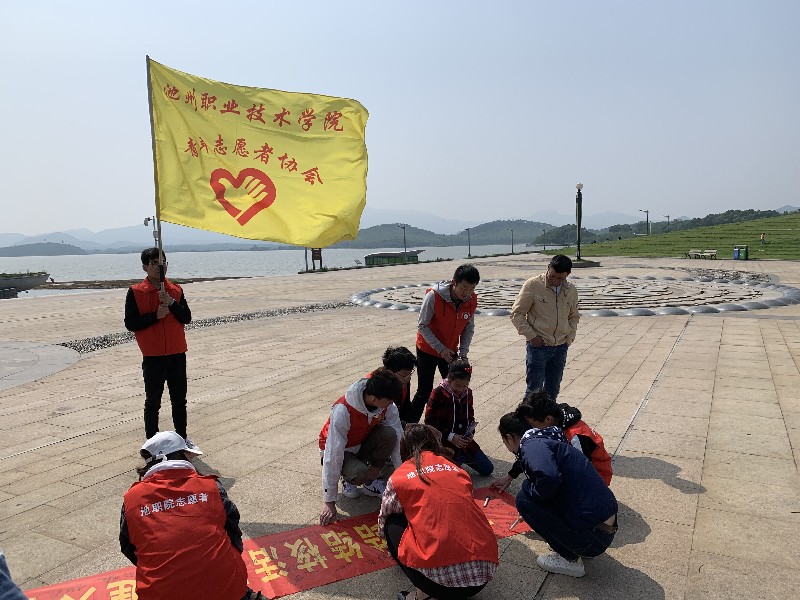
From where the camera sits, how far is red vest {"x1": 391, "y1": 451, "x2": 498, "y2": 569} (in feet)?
9.89

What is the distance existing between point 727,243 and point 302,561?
54120 millimetres

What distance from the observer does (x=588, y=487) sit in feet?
11.5

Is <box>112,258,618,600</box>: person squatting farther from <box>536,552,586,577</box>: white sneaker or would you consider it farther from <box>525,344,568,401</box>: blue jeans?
<box>525,344,568,401</box>: blue jeans

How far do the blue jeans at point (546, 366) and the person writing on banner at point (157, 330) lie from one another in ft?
11.1

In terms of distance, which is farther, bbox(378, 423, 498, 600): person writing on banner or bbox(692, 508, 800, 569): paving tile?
bbox(692, 508, 800, 569): paving tile

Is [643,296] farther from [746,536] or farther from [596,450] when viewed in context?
[596,450]

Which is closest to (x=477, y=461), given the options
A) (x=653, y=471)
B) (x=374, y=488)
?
(x=374, y=488)

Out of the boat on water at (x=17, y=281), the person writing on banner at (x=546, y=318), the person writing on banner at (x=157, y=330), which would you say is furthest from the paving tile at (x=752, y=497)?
the boat on water at (x=17, y=281)

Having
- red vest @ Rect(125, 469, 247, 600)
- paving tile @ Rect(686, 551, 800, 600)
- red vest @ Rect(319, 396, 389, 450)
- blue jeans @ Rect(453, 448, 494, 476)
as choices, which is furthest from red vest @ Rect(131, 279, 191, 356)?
paving tile @ Rect(686, 551, 800, 600)

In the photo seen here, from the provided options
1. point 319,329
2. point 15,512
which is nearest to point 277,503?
point 15,512

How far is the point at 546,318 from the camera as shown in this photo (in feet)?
19.2

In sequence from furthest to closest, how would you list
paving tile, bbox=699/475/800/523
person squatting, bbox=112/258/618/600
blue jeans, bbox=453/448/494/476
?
blue jeans, bbox=453/448/494/476, paving tile, bbox=699/475/800/523, person squatting, bbox=112/258/618/600

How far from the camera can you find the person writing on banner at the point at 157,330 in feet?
17.1

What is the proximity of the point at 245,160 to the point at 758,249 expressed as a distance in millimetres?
47787
